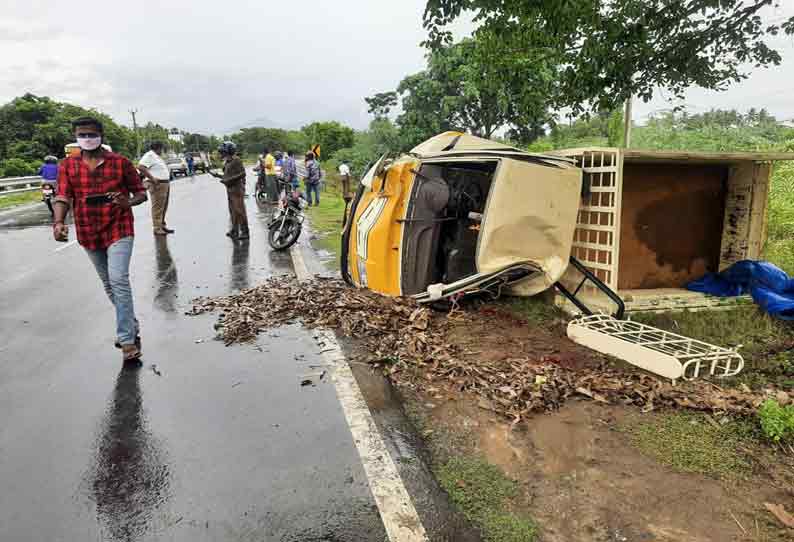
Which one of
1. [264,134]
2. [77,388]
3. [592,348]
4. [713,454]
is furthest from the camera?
[264,134]

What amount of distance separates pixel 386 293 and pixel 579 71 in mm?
3452

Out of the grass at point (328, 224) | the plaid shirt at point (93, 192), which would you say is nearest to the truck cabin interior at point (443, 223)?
the plaid shirt at point (93, 192)

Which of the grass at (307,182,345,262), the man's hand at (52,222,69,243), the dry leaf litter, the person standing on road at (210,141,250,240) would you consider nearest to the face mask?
the man's hand at (52,222,69,243)

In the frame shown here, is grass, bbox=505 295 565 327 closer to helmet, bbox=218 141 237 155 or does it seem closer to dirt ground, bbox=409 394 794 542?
dirt ground, bbox=409 394 794 542

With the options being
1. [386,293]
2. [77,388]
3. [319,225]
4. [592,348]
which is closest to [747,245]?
[592,348]

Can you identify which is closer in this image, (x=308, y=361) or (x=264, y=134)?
(x=308, y=361)

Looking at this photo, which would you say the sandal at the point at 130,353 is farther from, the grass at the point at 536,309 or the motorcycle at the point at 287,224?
the motorcycle at the point at 287,224

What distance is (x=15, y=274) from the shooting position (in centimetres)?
806

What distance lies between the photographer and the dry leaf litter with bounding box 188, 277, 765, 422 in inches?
142

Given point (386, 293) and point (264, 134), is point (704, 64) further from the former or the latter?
point (264, 134)

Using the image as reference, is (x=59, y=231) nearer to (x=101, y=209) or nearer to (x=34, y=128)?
(x=101, y=209)

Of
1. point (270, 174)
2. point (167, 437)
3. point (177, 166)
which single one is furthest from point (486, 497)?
point (177, 166)

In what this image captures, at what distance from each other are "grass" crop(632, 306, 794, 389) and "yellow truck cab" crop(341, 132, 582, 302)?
1340mm

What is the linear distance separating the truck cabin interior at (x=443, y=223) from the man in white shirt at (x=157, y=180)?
7969 mm
